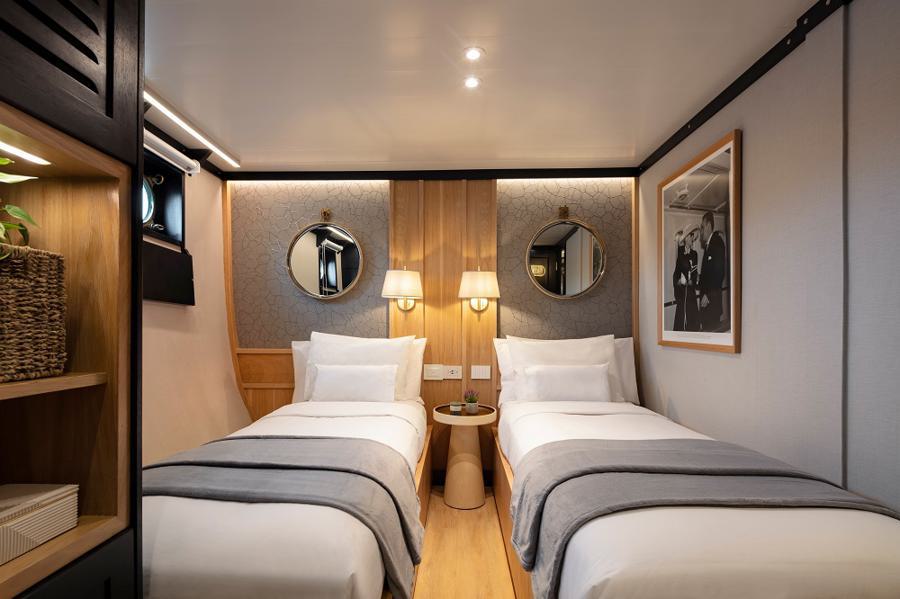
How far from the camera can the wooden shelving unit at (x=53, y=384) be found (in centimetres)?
80

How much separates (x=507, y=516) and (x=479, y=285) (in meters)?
→ 1.55

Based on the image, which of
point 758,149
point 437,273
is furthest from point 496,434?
point 758,149

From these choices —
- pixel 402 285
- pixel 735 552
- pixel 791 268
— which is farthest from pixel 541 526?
pixel 402 285

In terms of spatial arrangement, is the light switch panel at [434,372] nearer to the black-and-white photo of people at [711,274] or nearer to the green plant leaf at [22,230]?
the black-and-white photo of people at [711,274]

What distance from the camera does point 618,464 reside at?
5.99 feet

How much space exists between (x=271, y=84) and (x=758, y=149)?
2376 mm

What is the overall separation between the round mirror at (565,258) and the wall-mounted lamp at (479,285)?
0.36 meters

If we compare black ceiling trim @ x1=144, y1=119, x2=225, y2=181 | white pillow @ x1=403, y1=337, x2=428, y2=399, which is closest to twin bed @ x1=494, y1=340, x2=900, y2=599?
white pillow @ x1=403, y1=337, x2=428, y2=399

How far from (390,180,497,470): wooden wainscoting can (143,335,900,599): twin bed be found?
4.37 feet

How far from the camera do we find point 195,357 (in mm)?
3326

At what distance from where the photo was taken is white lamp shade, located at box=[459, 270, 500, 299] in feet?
11.6

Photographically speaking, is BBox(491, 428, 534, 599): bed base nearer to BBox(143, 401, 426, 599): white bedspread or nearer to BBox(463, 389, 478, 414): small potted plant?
BBox(463, 389, 478, 414): small potted plant

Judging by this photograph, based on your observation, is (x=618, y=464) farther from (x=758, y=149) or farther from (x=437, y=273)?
(x=437, y=273)

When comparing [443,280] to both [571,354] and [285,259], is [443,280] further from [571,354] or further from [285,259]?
[285,259]
